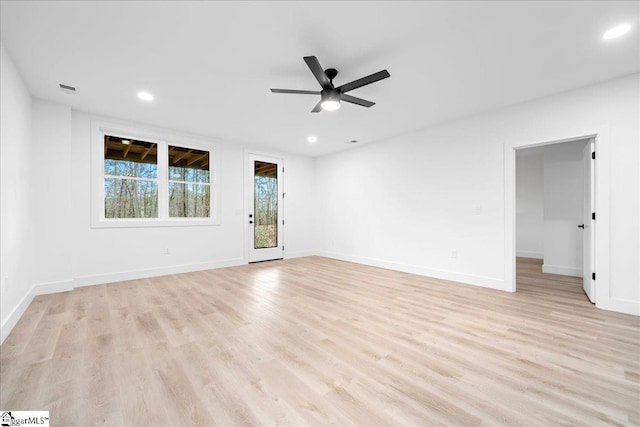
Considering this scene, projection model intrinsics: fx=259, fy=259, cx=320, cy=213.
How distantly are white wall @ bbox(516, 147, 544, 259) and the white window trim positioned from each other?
7531mm

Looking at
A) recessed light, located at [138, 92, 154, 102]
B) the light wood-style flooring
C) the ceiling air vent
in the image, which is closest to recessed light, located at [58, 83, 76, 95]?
the ceiling air vent

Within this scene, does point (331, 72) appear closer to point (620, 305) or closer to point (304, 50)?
point (304, 50)

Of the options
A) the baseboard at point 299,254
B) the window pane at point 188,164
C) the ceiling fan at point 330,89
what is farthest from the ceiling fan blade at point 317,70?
the baseboard at point 299,254

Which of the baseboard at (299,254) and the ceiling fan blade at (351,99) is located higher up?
the ceiling fan blade at (351,99)

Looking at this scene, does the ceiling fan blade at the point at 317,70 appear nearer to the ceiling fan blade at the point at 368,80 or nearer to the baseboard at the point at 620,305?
the ceiling fan blade at the point at 368,80

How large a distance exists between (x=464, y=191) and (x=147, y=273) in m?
5.70

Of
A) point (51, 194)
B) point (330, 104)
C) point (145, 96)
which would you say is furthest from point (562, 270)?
point (51, 194)

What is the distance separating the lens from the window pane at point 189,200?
16.7ft

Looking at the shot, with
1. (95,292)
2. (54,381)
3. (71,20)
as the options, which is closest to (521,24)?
(71,20)

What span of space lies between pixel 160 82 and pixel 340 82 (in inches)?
87.5

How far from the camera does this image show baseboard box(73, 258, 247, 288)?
4.11 metres

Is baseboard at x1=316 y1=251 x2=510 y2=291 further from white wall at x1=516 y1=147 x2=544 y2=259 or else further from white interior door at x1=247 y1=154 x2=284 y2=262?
white wall at x1=516 y1=147 x2=544 y2=259

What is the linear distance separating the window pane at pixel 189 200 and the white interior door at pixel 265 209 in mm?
978

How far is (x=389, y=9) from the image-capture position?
80.7 inches
